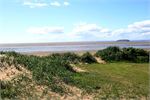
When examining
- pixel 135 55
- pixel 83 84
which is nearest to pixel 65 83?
pixel 83 84

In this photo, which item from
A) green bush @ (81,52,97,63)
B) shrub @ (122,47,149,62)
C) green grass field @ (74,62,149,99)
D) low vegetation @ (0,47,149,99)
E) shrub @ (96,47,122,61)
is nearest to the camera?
low vegetation @ (0,47,149,99)

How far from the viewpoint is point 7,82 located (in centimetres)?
1316

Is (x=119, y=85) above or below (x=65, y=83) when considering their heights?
below

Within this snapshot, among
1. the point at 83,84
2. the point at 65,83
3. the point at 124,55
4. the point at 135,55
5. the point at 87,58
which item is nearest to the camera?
the point at 65,83

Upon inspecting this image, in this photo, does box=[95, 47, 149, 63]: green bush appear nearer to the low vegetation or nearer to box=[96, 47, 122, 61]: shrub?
box=[96, 47, 122, 61]: shrub

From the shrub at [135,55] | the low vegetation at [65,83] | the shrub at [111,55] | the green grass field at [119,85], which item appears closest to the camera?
the low vegetation at [65,83]

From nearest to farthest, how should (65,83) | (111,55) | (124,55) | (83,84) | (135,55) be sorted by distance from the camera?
(65,83) < (83,84) < (111,55) < (124,55) < (135,55)

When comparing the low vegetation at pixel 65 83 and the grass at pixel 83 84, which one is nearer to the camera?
the low vegetation at pixel 65 83

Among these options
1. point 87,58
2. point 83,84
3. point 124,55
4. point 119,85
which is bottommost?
point 119,85

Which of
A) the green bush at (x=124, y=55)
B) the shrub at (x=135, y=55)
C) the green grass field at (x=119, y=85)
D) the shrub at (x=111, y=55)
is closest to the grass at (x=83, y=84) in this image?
the green grass field at (x=119, y=85)

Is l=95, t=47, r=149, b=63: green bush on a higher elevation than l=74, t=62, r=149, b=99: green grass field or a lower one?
higher

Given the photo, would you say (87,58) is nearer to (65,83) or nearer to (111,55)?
(111,55)

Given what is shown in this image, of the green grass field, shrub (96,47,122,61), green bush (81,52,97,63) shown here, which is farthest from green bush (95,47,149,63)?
the green grass field

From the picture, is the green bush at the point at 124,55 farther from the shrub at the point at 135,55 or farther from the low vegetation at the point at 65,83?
the low vegetation at the point at 65,83
